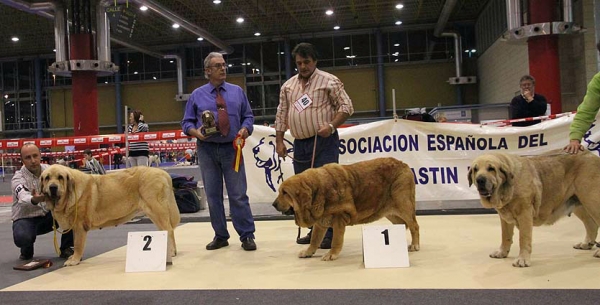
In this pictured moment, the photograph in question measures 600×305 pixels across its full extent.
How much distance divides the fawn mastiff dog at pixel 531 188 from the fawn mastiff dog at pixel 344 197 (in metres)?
0.68

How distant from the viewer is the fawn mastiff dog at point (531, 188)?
329 centimetres

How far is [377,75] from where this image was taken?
81.1ft

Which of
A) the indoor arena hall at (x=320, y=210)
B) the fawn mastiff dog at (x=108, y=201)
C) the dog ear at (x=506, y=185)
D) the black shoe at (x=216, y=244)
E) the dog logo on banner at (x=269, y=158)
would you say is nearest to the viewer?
the indoor arena hall at (x=320, y=210)

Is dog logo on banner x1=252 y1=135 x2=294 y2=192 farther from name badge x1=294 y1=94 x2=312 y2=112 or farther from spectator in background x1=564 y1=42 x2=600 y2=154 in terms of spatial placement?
spectator in background x1=564 y1=42 x2=600 y2=154

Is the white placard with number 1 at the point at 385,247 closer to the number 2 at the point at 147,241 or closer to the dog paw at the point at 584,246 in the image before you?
the dog paw at the point at 584,246

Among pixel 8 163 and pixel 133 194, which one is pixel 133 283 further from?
pixel 8 163

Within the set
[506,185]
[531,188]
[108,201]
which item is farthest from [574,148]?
[108,201]

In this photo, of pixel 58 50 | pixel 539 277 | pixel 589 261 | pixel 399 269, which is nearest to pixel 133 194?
pixel 399 269

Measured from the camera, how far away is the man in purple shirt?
441 centimetres

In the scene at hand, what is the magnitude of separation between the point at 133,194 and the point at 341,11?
1873 cm

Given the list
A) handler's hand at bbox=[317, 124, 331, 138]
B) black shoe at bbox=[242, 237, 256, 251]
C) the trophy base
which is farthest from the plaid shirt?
black shoe at bbox=[242, 237, 256, 251]

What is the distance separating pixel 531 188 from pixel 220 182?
104 inches

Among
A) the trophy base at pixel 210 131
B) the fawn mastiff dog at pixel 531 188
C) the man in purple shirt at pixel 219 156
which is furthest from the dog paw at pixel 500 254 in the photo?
the trophy base at pixel 210 131

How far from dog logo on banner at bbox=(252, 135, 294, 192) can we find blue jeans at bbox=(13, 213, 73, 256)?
2.72m
